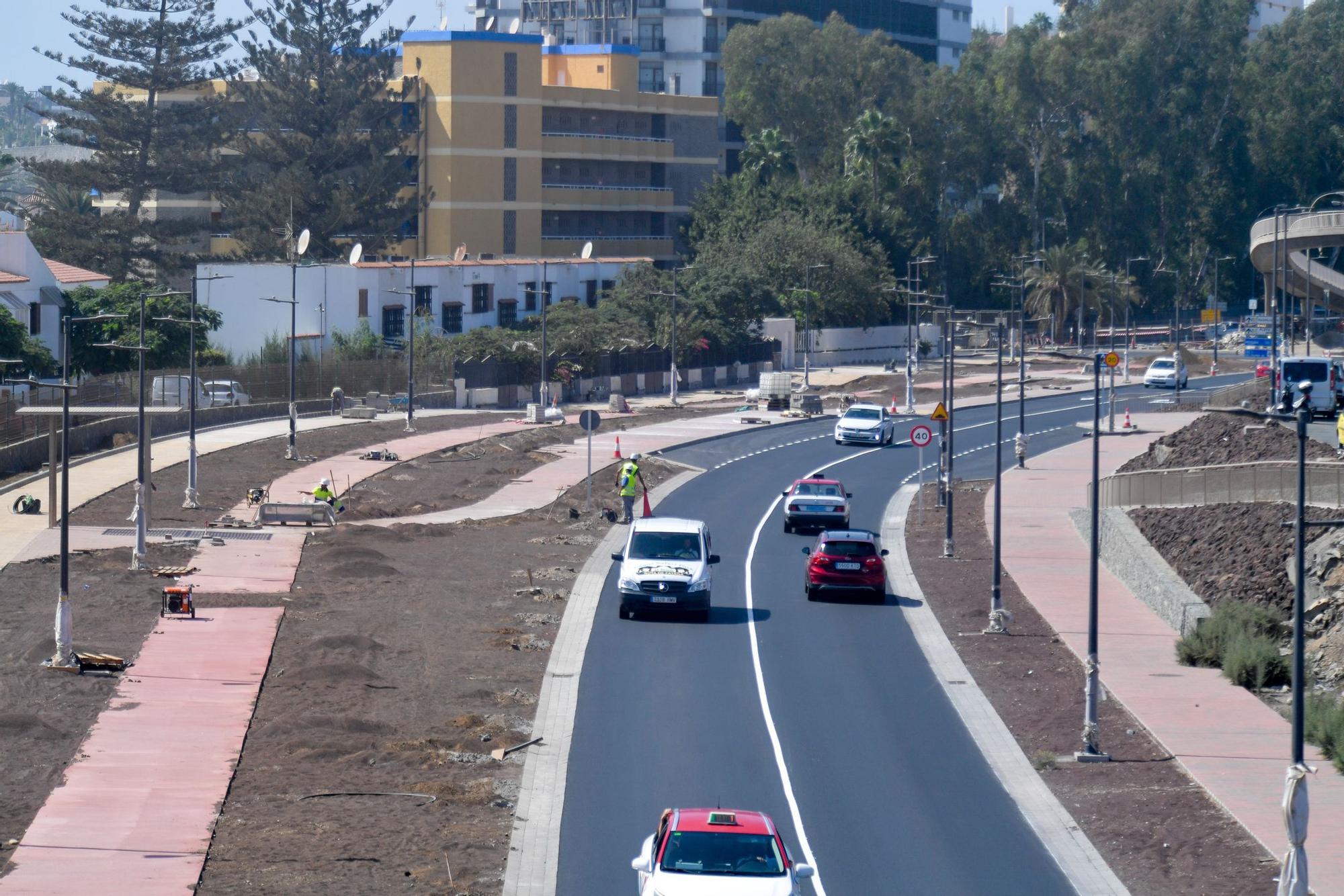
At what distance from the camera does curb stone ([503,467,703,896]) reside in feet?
62.1

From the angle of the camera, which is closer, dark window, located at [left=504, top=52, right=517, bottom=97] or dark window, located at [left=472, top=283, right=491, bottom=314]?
dark window, located at [left=472, top=283, right=491, bottom=314]

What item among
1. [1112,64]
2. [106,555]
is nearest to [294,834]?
[106,555]

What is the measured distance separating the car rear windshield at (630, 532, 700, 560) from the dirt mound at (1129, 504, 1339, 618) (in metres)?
10.9

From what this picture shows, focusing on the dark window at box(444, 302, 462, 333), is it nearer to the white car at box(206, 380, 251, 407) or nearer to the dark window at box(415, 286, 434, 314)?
the dark window at box(415, 286, 434, 314)

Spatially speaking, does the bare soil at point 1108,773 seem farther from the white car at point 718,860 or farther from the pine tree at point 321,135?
the pine tree at point 321,135

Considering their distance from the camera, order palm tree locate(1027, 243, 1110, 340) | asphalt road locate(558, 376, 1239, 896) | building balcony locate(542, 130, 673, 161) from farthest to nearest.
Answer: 1. palm tree locate(1027, 243, 1110, 340)
2. building balcony locate(542, 130, 673, 161)
3. asphalt road locate(558, 376, 1239, 896)

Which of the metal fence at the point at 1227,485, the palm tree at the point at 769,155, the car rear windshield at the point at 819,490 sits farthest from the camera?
the palm tree at the point at 769,155

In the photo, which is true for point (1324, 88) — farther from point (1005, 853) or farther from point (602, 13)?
point (1005, 853)

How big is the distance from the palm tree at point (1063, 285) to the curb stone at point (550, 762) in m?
90.0

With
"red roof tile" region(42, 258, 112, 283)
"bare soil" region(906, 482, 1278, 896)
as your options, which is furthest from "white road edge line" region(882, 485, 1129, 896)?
"red roof tile" region(42, 258, 112, 283)

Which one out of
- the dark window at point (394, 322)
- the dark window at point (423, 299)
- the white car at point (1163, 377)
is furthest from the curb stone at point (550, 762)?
the white car at point (1163, 377)

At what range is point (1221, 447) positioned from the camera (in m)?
54.5

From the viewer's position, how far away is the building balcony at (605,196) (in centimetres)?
11981

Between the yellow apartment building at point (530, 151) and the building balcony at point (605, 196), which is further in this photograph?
the building balcony at point (605, 196)
